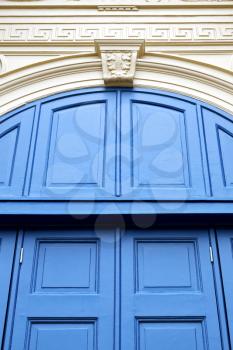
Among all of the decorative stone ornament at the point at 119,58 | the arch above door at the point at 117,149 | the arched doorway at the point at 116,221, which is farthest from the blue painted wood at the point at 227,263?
the decorative stone ornament at the point at 119,58

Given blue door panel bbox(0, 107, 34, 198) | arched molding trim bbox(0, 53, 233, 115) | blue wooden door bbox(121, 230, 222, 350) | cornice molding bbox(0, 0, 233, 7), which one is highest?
cornice molding bbox(0, 0, 233, 7)

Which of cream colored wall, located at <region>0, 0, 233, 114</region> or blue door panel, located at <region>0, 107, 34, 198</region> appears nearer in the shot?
blue door panel, located at <region>0, 107, 34, 198</region>

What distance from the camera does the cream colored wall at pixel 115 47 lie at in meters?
4.24

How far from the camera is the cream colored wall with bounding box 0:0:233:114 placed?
424cm

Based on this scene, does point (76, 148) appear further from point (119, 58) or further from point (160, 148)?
point (119, 58)

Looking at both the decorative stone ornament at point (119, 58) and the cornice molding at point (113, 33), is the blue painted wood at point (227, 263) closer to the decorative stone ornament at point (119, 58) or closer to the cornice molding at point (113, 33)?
the decorative stone ornament at point (119, 58)

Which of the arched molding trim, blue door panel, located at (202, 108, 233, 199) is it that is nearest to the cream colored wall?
the arched molding trim

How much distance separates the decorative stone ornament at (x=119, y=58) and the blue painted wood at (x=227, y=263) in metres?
1.80

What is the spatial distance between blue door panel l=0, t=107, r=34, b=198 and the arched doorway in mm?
10

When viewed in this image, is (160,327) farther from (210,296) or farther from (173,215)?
(173,215)

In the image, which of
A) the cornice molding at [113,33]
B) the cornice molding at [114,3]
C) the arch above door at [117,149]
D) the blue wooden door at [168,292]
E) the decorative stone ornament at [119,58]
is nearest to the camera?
the blue wooden door at [168,292]

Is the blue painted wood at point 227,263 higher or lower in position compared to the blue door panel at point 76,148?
lower

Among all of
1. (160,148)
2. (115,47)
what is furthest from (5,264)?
(115,47)

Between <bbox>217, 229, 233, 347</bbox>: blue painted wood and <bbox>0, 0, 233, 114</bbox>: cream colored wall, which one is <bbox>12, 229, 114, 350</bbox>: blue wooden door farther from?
<bbox>0, 0, 233, 114</bbox>: cream colored wall
